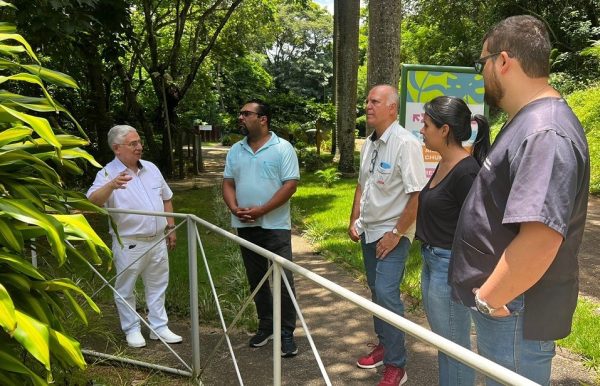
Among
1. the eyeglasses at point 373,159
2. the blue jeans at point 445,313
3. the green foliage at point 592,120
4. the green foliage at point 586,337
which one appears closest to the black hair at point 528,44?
the blue jeans at point 445,313

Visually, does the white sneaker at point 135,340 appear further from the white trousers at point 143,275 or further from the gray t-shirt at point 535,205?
the gray t-shirt at point 535,205

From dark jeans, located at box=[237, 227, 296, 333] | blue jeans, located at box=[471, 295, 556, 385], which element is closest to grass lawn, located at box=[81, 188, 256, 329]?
dark jeans, located at box=[237, 227, 296, 333]

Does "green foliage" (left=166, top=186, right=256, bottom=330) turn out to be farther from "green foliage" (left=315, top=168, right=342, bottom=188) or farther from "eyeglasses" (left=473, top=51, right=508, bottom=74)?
"green foliage" (left=315, top=168, right=342, bottom=188)

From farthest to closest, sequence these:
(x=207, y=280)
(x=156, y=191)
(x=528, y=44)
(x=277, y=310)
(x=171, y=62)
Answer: (x=171, y=62)
(x=207, y=280)
(x=156, y=191)
(x=277, y=310)
(x=528, y=44)

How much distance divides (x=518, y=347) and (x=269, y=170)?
94.6 inches

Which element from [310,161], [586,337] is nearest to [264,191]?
→ [586,337]

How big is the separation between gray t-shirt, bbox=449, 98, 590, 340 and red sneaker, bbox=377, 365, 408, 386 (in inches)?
58.9

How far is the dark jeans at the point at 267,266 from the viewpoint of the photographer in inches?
158

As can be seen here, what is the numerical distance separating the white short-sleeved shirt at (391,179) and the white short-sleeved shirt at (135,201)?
1771 mm

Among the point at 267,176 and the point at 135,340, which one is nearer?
the point at 267,176

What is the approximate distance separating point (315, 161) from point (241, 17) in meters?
6.52

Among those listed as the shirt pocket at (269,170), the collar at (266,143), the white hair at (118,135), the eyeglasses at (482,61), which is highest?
the eyeglasses at (482,61)

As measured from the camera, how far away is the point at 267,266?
13.4 feet

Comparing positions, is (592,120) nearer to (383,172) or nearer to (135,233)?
(383,172)
